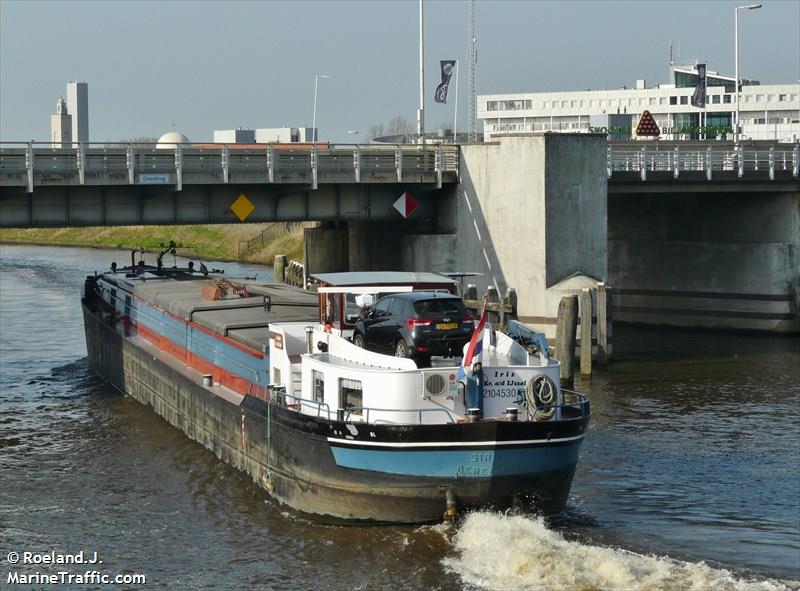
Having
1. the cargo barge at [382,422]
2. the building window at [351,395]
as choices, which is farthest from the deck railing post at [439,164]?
the building window at [351,395]

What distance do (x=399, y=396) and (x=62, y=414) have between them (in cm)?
1751

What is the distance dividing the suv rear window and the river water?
14.4 ft

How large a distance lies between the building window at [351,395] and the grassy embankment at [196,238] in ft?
204

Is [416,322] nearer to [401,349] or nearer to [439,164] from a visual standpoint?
[401,349]

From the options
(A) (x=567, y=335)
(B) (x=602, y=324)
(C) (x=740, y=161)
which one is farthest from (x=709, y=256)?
(A) (x=567, y=335)

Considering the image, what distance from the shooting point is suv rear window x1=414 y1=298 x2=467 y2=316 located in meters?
26.7

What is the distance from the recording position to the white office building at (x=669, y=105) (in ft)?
335

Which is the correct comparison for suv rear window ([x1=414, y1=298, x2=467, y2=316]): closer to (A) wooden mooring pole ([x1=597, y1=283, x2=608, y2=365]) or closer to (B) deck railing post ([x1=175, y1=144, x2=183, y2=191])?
(B) deck railing post ([x1=175, y1=144, x2=183, y2=191])

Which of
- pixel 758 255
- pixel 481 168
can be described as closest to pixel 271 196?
pixel 481 168

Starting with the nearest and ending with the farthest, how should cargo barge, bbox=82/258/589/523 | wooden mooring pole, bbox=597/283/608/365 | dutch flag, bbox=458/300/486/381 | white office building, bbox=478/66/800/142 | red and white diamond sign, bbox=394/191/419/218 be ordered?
cargo barge, bbox=82/258/589/523
dutch flag, bbox=458/300/486/381
wooden mooring pole, bbox=597/283/608/365
red and white diamond sign, bbox=394/191/419/218
white office building, bbox=478/66/800/142

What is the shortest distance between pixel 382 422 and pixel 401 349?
2002 millimetres

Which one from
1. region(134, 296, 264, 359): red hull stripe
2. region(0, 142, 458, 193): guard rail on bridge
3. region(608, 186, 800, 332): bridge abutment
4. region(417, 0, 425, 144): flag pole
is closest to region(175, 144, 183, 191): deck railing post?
region(0, 142, 458, 193): guard rail on bridge

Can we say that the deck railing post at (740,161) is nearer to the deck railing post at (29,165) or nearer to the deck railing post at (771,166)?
the deck railing post at (771,166)

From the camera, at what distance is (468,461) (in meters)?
24.3
